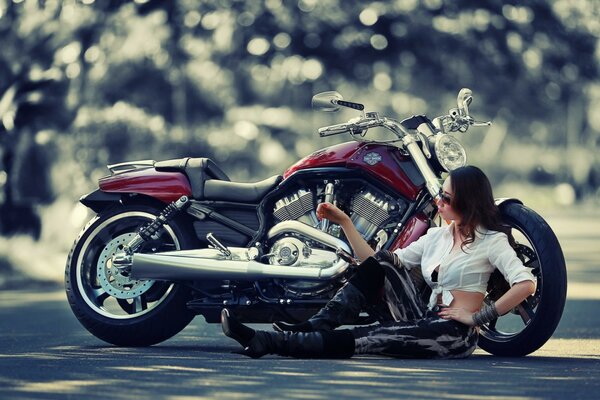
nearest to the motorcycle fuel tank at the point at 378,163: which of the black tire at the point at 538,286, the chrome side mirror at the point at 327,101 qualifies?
the chrome side mirror at the point at 327,101

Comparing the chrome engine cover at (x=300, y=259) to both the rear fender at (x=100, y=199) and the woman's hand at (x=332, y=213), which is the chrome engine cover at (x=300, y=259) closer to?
the woman's hand at (x=332, y=213)

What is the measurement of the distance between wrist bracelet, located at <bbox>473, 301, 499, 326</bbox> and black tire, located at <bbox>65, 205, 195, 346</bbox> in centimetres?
208

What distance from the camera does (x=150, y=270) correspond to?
10633 mm

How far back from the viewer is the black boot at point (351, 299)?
31.6ft

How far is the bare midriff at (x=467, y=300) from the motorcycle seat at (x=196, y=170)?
202cm

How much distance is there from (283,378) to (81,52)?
14634 millimetres

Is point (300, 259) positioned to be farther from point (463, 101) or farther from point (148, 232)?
point (463, 101)

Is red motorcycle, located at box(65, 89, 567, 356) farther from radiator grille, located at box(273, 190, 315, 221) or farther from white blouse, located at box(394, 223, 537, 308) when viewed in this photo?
white blouse, located at box(394, 223, 537, 308)

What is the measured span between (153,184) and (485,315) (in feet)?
8.40

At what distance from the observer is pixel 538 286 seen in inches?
391

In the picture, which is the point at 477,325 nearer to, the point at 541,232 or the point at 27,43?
the point at 541,232

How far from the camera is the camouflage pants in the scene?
31.3ft

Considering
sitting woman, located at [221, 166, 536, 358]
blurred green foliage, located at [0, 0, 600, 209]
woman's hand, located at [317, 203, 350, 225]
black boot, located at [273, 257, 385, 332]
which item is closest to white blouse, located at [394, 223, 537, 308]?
sitting woman, located at [221, 166, 536, 358]

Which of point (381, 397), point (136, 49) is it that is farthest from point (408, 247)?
point (136, 49)
